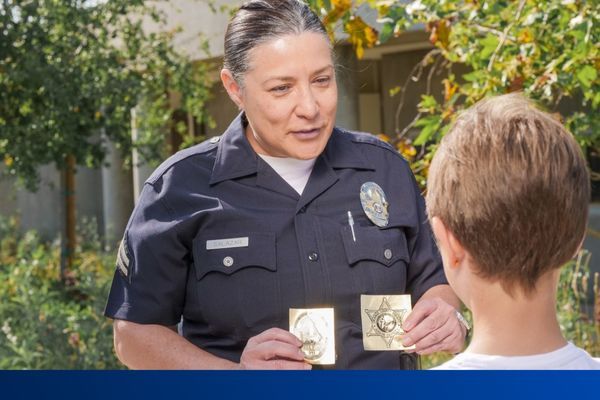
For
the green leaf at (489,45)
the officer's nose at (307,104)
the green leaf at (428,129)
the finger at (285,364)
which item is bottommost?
the finger at (285,364)

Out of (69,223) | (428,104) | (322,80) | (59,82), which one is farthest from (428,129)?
(69,223)

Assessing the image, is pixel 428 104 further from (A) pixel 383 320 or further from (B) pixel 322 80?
(A) pixel 383 320

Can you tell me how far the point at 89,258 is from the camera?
42.0ft

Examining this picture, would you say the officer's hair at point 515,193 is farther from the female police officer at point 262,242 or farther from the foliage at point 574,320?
the foliage at point 574,320

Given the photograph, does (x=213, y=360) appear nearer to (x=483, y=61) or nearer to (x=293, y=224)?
(x=293, y=224)

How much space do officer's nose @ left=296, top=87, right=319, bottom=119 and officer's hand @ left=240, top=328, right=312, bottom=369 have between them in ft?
1.56

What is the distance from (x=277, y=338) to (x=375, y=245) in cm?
35

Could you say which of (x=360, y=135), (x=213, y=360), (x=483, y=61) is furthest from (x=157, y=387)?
(x=483, y=61)

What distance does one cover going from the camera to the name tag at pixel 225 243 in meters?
2.43

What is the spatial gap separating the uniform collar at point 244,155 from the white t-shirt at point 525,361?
3.07 ft

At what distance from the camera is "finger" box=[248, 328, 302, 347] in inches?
88.7

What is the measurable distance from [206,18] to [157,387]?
1260 centimetres

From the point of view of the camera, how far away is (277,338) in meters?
2.25

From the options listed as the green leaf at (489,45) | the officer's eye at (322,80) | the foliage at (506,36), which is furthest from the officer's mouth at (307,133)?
the green leaf at (489,45)
